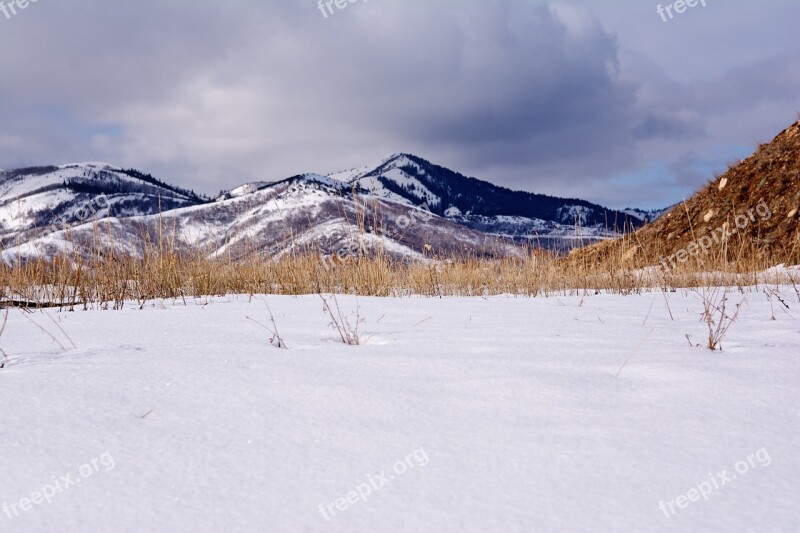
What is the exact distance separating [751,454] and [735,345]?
1144 mm

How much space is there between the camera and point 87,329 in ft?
7.54

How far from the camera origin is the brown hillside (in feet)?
28.8

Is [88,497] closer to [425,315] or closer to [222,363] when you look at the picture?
[222,363]

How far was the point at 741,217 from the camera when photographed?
9.63 metres

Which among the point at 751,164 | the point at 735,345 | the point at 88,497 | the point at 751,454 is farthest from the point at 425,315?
the point at 751,164
